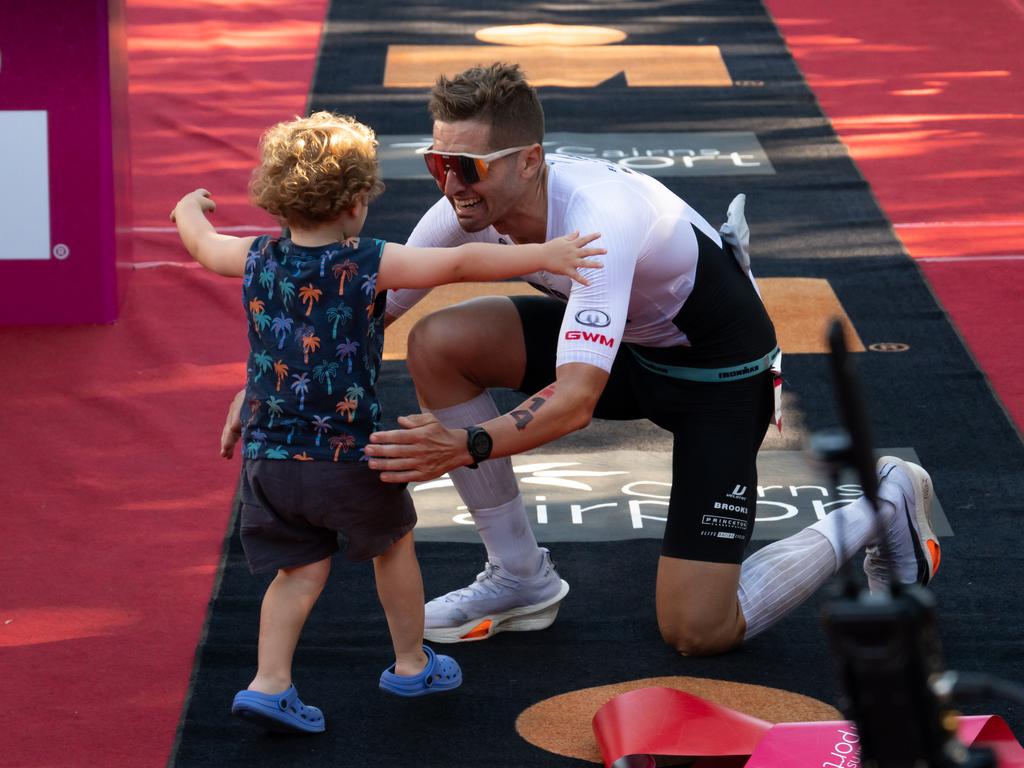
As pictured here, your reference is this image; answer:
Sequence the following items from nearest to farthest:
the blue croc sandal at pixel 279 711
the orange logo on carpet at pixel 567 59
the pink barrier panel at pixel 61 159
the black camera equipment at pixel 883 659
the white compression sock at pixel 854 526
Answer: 1. the black camera equipment at pixel 883 659
2. the blue croc sandal at pixel 279 711
3. the white compression sock at pixel 854 526
4. the pink barrier panel at pixel 61 159
5. the orange logo on carpet at pixel 567 59

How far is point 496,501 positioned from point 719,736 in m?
0.85

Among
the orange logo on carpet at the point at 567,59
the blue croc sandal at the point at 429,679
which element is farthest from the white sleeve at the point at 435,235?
the orange logo on carpet at the point at 567,59

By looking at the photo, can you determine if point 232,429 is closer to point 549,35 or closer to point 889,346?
point 889,346

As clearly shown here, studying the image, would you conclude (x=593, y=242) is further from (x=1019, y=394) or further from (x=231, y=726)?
(x=1019, y=394)

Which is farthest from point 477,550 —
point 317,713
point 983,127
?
point 983,127

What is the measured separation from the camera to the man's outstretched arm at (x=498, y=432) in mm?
2686

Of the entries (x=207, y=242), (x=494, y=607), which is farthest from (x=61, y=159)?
(x=494, y=607)

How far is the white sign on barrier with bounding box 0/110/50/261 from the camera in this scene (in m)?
4.92

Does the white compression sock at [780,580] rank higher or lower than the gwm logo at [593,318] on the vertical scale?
lower

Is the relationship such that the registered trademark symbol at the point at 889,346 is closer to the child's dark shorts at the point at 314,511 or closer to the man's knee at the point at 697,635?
the man's knee at the point at 697,635

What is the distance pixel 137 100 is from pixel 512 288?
317cm

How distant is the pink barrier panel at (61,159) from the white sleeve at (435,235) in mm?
1979

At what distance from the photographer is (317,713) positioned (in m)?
2.87

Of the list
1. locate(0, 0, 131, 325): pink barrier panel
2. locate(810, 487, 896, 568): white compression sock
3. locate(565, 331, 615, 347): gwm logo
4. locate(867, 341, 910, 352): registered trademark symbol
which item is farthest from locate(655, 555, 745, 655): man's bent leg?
locate(0, 0, 131, 325): pink barrier panel
